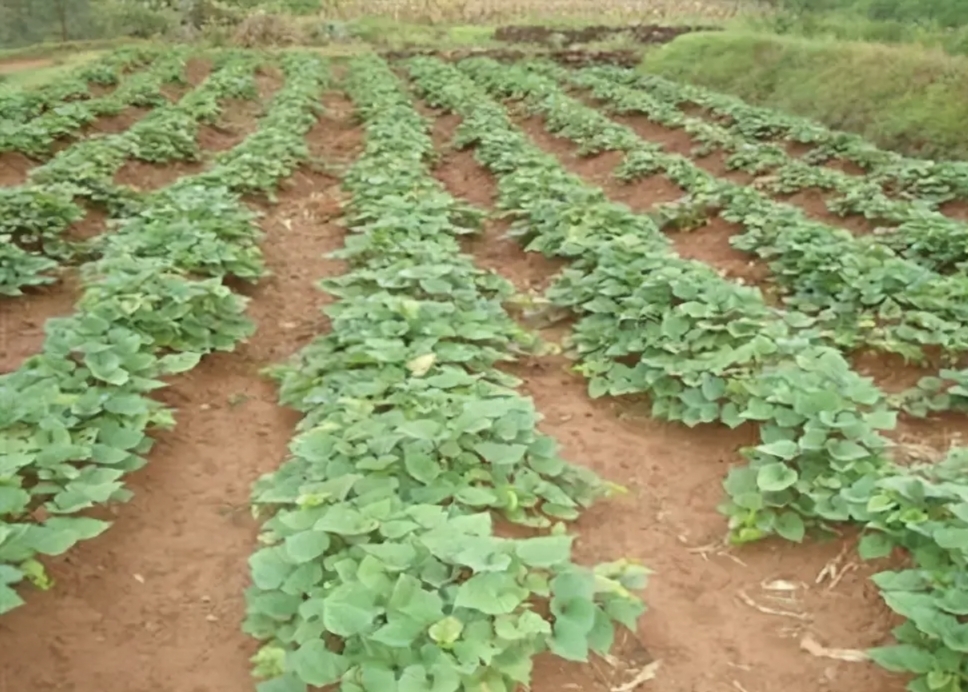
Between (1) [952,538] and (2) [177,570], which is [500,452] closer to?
(2) [177,570]

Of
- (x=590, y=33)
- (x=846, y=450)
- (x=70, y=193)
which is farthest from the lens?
(x=590, y=33)

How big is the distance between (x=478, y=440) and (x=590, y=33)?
3020cm

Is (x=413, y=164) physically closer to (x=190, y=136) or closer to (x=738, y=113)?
(x=190, y=136)

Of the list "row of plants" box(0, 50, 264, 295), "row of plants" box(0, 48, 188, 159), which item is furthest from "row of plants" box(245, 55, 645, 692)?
"row of plants" box(0, 48, 188, 159)

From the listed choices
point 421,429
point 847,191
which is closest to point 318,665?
point 421,429

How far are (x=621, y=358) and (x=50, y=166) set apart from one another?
6589 mm

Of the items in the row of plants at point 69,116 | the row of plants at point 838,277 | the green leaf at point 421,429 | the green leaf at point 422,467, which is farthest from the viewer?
the row of plants at point 69,116

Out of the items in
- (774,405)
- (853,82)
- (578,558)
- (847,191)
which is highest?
(774,405)

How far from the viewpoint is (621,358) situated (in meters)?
6.11

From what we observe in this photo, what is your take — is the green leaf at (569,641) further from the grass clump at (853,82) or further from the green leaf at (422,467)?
the grass clump at (853,82)

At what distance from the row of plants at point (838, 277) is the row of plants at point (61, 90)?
8213mm

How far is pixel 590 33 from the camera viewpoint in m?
32.3

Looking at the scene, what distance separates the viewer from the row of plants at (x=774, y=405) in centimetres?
342

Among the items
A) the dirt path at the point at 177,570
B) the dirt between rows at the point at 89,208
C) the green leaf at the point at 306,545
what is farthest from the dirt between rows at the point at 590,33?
the green leaf at the point at 306,545
